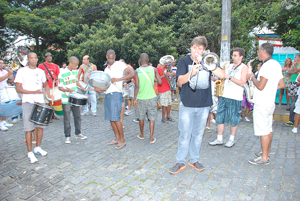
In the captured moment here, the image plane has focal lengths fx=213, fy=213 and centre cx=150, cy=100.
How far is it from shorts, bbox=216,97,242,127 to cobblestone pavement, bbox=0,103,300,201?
63cm

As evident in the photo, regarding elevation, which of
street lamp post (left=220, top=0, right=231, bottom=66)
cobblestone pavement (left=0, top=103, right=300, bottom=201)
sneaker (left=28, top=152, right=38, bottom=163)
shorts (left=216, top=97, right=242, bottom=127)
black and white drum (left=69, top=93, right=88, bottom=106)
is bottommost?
cobblestone pavement (left=0, top=103, right=300, bottom=201)

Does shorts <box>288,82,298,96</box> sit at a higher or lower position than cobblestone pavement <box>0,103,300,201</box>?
higher

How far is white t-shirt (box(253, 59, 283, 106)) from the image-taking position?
368cm

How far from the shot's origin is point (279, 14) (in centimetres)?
788

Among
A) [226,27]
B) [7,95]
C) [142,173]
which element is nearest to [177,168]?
[142,173]

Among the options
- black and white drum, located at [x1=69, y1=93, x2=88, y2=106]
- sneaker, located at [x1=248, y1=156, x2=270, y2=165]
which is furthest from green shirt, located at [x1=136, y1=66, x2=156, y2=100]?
sneaker, located at [x1=248, y1=156, x2=270, y2=165]

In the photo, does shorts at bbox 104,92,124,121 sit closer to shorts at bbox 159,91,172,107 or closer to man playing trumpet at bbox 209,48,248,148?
man playing trumpet at bbox 209,48,248,148

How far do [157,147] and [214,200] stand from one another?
2.13m

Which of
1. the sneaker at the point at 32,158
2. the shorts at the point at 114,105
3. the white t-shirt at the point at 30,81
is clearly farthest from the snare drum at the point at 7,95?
the shorts at the point at 114,105

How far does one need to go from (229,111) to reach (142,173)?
2.40m

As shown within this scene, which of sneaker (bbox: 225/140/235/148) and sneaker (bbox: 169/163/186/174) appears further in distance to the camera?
sneaker (bbox: 225/140/235/148)

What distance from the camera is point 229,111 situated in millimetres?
4727

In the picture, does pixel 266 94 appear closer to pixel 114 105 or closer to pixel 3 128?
pixel 114 105

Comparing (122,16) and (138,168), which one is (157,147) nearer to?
(138,168)
